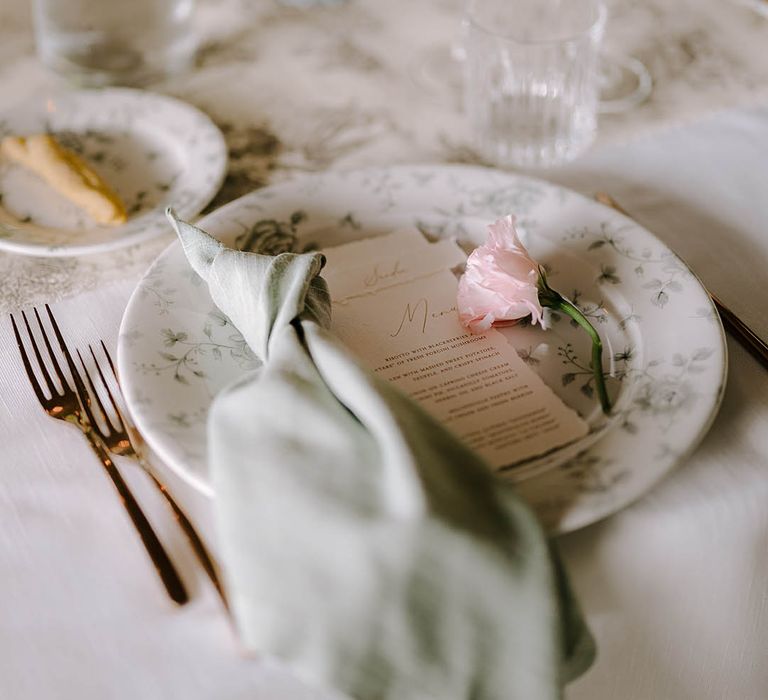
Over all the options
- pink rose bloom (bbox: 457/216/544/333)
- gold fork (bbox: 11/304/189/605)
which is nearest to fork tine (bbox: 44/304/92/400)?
gold fork (bbox: 11/304/189/605)

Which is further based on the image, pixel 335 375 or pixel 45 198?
pixel 45 198

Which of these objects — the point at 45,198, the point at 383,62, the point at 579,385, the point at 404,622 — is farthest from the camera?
the point at 383,62

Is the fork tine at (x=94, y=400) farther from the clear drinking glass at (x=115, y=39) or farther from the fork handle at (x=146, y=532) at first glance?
the clear drinking glass at (x=115, y=39)

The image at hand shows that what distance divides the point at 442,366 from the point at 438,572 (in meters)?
0.17

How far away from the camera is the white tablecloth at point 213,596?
381mm

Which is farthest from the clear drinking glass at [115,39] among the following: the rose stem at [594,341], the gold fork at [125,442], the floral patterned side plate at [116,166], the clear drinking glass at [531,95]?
the rose stem at [594,341]

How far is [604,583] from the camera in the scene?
416 millimetres

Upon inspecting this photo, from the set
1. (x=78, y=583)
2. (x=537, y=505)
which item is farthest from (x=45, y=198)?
(x=537, y=505)

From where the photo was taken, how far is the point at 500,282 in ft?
1.58

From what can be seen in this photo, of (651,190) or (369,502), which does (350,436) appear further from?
→ (651,190)

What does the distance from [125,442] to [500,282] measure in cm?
24

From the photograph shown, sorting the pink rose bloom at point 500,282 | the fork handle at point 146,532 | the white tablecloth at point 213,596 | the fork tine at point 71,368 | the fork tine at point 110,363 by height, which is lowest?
the white tablecloth at point 213,596

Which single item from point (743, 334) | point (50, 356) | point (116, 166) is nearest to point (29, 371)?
point (50, 356)

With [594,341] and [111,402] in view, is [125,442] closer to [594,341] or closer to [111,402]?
[111,402]
